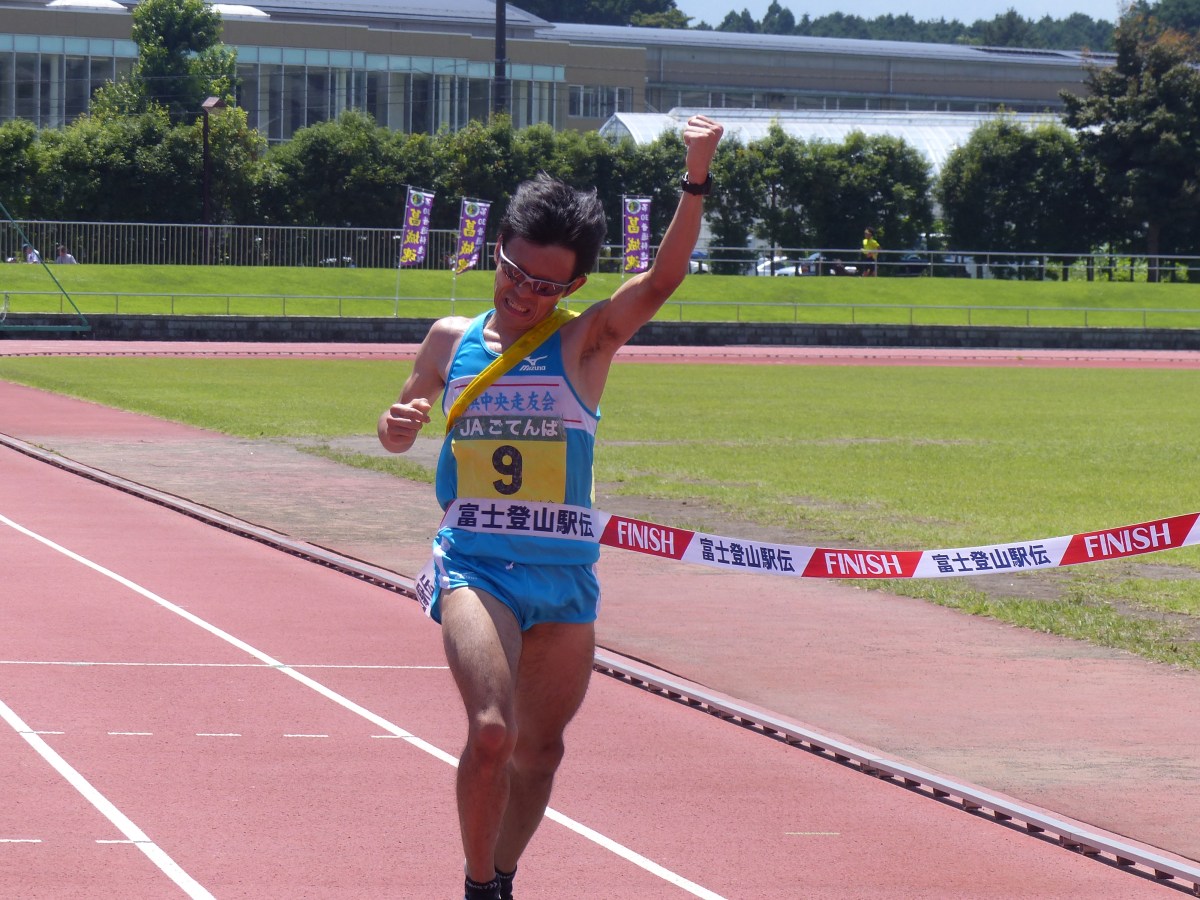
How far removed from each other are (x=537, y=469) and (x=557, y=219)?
2.07ft

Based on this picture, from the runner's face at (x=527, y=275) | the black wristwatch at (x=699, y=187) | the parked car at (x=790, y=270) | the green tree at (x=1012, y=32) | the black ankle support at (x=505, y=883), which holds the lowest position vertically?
the black ankle support at (x=505, y=883)

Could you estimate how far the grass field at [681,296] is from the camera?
48.8 m

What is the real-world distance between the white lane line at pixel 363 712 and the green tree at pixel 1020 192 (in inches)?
2135

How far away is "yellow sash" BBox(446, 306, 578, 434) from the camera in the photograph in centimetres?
458

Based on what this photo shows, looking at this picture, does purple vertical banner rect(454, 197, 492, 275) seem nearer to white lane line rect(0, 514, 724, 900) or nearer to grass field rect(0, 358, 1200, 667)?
grass field rect(0, 358, 1200, 667)

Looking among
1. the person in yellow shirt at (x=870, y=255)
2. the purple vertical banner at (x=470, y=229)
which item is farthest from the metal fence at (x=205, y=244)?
the person in yellow shirt at (x=870, y=255)

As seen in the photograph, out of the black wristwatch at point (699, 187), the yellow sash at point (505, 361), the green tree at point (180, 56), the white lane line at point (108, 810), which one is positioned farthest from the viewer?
the green tree at point (180, 56)

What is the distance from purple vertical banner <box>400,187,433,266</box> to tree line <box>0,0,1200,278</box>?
11.5m

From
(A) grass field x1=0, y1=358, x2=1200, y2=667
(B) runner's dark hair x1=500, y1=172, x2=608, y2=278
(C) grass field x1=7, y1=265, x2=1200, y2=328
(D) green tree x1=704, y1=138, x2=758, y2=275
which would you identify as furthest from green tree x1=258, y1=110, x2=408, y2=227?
(B) runner's dark hair x1=500, y1=172, x2=608, y2=278

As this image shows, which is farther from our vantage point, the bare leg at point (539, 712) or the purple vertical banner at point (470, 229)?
the purple vertical banner at point (470, 229)

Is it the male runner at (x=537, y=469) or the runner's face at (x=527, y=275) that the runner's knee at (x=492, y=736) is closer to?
Result: the male runner at (x=537, y=469)

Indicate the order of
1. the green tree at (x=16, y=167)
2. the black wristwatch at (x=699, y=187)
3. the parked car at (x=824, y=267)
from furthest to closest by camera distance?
1. the parked car at (x=824, y=267)
2. the green tree at (x=16, y=167)
3. the black wristwatch at (x=699, y=187)

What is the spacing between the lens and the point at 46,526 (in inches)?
543

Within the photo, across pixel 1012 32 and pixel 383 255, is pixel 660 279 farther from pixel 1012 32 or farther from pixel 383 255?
pixel 1012 32
